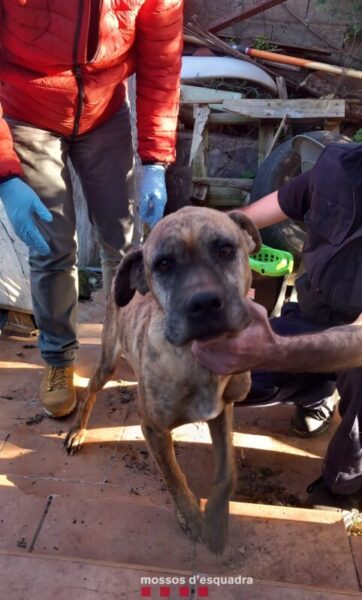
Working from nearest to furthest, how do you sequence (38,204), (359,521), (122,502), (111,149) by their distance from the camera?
(122,502) < (359,521) < (38,204) < (111,149)

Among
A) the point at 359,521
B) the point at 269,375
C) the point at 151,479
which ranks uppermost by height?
the point at 269,375

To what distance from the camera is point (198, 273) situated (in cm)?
198

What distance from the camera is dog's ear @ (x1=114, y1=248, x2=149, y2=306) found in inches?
91.7

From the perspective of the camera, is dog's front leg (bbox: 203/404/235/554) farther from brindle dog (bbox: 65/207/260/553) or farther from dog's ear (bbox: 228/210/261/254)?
dog's ear (bbox: 228/210/261/254)

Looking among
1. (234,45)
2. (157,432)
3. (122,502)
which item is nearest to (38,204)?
(157,432)

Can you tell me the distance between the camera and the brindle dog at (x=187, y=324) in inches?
76.6

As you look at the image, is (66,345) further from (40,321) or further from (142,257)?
(142,257)

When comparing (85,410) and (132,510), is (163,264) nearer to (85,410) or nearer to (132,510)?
(132,510)

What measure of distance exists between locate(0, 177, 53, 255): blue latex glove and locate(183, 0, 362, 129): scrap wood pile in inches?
168

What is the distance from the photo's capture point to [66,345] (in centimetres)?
350

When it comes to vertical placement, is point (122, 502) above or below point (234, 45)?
below

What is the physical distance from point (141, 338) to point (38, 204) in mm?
909

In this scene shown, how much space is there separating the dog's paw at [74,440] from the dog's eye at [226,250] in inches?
64.6

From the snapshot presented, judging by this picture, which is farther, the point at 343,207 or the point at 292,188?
A: the point at 292,188
